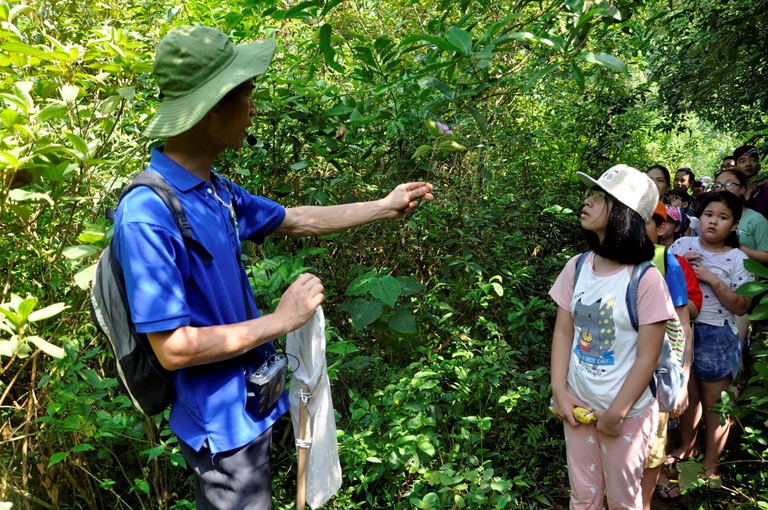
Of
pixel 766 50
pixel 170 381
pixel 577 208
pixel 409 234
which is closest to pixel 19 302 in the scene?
pixel 170 381

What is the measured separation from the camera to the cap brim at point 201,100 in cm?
Result: 166

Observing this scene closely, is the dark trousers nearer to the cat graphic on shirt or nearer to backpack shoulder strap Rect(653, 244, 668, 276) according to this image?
the cat graphic on shirt

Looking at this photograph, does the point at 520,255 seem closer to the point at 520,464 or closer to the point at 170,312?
the point at 520,464

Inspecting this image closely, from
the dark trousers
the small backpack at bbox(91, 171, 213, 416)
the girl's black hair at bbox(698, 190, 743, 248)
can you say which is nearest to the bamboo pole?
the dark trousers

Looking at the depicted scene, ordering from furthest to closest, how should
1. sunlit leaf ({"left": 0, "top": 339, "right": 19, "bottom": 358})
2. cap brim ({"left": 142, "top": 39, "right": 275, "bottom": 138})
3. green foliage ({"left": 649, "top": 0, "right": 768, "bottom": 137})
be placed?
1. green foliage ({"left": 649, "top": 0, "right": 768, "bottom": 137})
2. sunlit leaf ({"left": 0, "top": 339, "right": 19, "bottom": 358})
3. cap brim ({"left": 142, "top": 39, "right": 275, "bottom": 138})

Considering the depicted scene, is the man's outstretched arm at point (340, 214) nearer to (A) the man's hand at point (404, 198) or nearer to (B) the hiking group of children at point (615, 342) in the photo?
(A) the man's hand at point (404, 198)

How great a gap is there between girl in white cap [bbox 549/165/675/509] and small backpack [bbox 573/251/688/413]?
2 centimetres

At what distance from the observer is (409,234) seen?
410 cm

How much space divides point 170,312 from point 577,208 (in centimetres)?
397

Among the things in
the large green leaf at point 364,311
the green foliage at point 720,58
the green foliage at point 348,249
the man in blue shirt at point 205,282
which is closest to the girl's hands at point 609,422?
the green foliage at point 348,249

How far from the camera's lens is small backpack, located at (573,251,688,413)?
253 centimetres

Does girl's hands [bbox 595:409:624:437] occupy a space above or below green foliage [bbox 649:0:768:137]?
below

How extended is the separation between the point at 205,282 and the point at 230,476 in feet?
1.84

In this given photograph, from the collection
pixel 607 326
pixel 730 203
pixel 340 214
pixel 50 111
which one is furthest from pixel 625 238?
pixel 50 111
